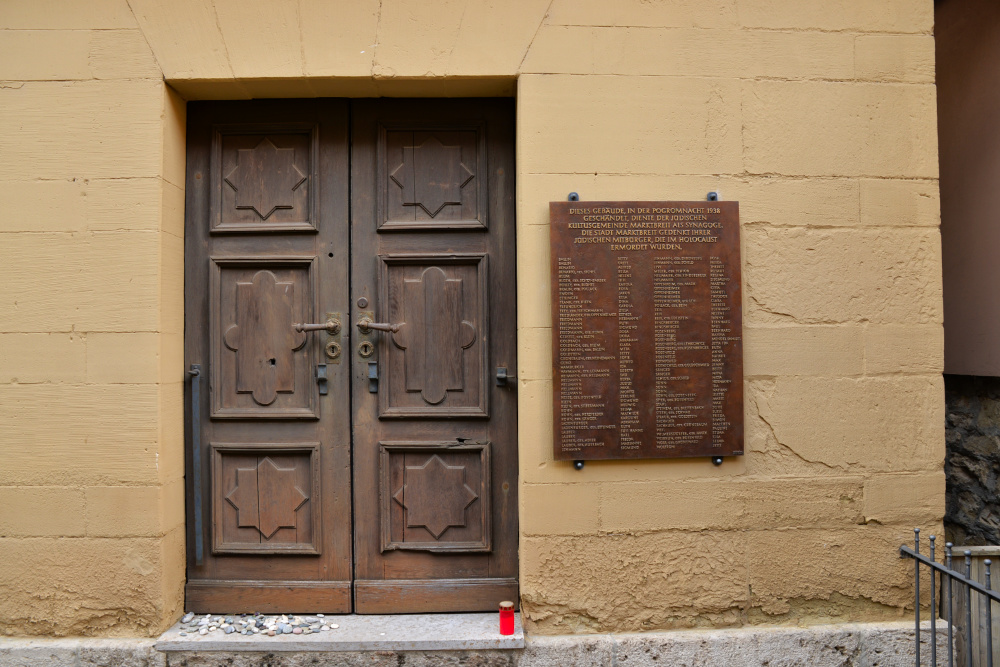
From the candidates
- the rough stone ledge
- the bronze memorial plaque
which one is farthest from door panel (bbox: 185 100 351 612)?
the bronze memorial plaque

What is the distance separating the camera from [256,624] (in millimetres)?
3203

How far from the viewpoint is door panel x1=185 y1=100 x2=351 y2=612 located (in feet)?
11.0

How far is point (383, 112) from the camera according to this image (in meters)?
3.42

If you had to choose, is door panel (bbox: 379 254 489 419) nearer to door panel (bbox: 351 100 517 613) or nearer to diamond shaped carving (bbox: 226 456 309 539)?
door panel (bbox: 351 100 517 613)

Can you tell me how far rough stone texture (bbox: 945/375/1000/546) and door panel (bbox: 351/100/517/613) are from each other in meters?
2.69

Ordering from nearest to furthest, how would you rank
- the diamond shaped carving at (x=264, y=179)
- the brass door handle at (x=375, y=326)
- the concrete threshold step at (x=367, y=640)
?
the concrete threshold step at (x=367, y=640)
the brass door handle at (x=375, y=326)
the diamond shaped carving at (x=264, y=179)

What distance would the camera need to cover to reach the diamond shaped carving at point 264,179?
3.39 metres

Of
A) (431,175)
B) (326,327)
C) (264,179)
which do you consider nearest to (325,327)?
(326,327)

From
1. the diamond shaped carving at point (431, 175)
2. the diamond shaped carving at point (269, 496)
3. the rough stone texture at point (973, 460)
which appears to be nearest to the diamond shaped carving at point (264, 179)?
the diamond shaped carving at point (431, 175)

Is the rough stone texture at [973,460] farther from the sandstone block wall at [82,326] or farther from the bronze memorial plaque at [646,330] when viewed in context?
the sandstone block wall at [82,326]

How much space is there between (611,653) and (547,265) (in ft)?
6.05

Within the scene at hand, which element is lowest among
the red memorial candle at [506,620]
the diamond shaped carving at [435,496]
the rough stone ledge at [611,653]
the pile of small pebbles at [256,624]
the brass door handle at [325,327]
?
the rough stone ledge at [611,653]

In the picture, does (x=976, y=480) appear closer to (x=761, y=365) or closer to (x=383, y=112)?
(x=761, y=365)

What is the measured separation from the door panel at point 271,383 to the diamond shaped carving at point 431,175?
33 centimetres
